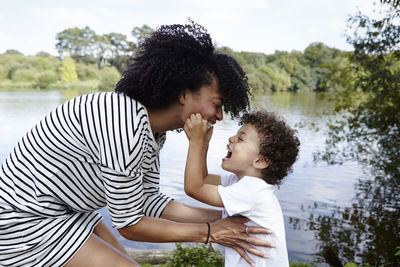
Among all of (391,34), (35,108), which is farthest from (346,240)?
(35,108)

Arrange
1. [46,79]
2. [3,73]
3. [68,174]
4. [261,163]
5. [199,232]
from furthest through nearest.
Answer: [46,79] < [3,73] < [261,163] < [199,232] < [68,174]

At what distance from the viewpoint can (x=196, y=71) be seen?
1.82 meters

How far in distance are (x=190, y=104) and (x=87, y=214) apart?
2.61ft

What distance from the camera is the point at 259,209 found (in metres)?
1.88

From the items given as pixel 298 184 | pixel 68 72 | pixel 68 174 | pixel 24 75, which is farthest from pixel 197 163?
pixel 24 75

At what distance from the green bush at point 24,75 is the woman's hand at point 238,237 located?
41125 millimetres

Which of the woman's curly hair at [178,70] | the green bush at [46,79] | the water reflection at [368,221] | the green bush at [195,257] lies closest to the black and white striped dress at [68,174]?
Result: the woman's curly hair at [178,70]

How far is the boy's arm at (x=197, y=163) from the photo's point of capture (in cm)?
189

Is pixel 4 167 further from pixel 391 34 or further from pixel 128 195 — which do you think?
pixel 391 34

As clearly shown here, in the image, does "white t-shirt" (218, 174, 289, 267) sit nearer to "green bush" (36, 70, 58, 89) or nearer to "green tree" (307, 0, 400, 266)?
"green tree" (307, 0, 400, 266)

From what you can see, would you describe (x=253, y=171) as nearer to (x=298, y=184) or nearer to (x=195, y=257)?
(x=195, y=257)

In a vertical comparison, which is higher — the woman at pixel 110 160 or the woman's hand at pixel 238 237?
the woman at pixel 110 160

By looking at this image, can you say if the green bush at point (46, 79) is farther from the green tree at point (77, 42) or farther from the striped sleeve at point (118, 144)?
→ the striped sleeve at point (118, 144)

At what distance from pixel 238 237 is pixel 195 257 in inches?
111
